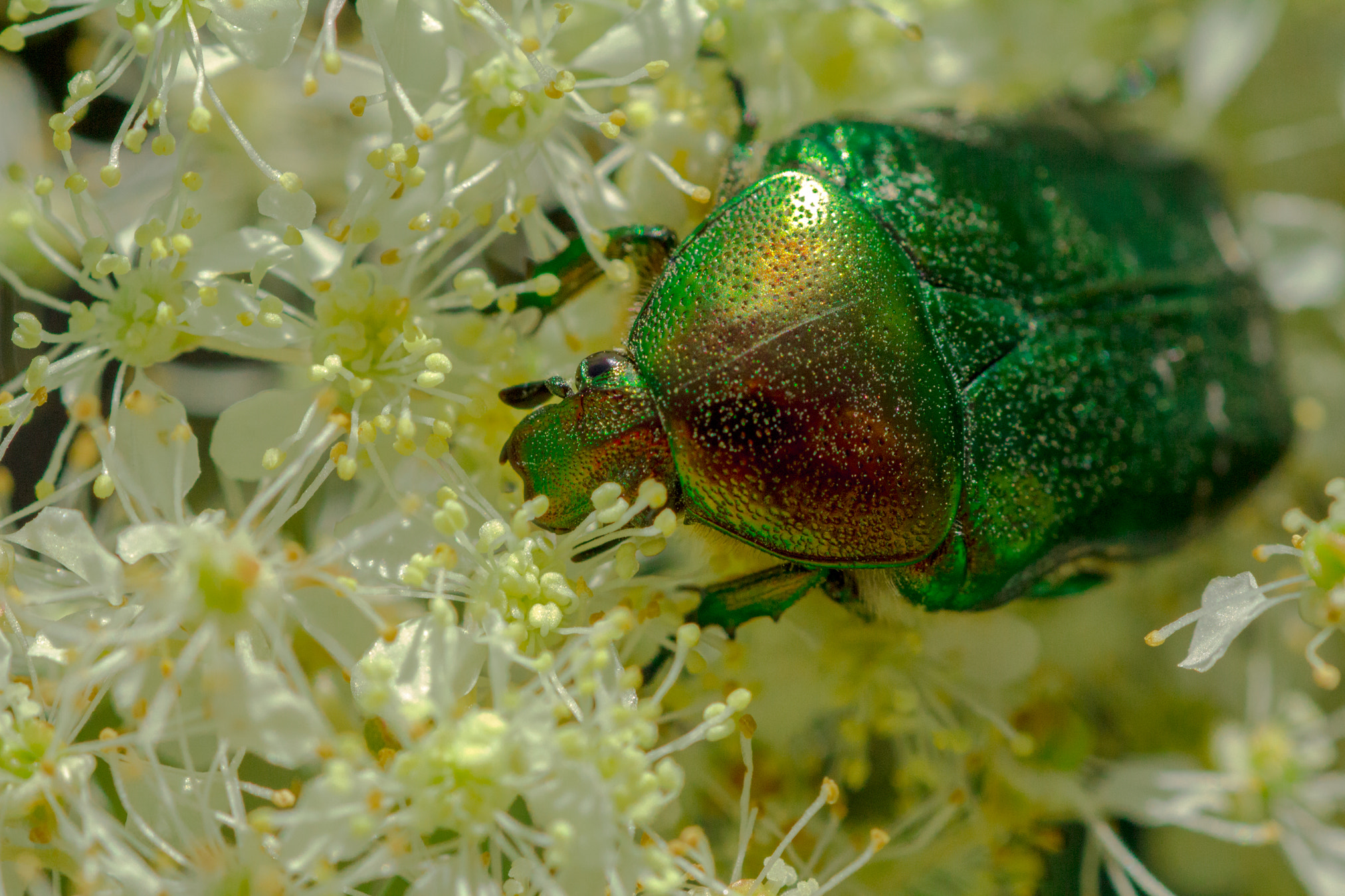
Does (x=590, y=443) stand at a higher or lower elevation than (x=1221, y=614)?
higher

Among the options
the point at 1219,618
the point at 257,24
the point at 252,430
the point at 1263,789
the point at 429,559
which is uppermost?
the point at 257,24

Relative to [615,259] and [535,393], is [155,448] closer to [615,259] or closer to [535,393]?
[535,393]

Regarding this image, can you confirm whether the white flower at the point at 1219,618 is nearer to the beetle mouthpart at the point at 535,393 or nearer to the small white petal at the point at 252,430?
the beetle mouthpart at the point at 535,393

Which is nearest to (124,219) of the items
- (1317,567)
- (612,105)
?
(612,105)

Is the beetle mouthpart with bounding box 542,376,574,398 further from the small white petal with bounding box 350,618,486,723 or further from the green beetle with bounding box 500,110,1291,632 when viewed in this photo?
the small white petal with bounding box 350,618,486,723

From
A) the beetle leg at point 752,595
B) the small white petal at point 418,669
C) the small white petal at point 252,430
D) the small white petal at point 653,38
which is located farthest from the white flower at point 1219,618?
the small white petal at point 252,430

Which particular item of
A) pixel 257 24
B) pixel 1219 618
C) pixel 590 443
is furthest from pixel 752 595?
pixel 257 24

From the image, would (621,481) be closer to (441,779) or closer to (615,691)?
(615,691)
